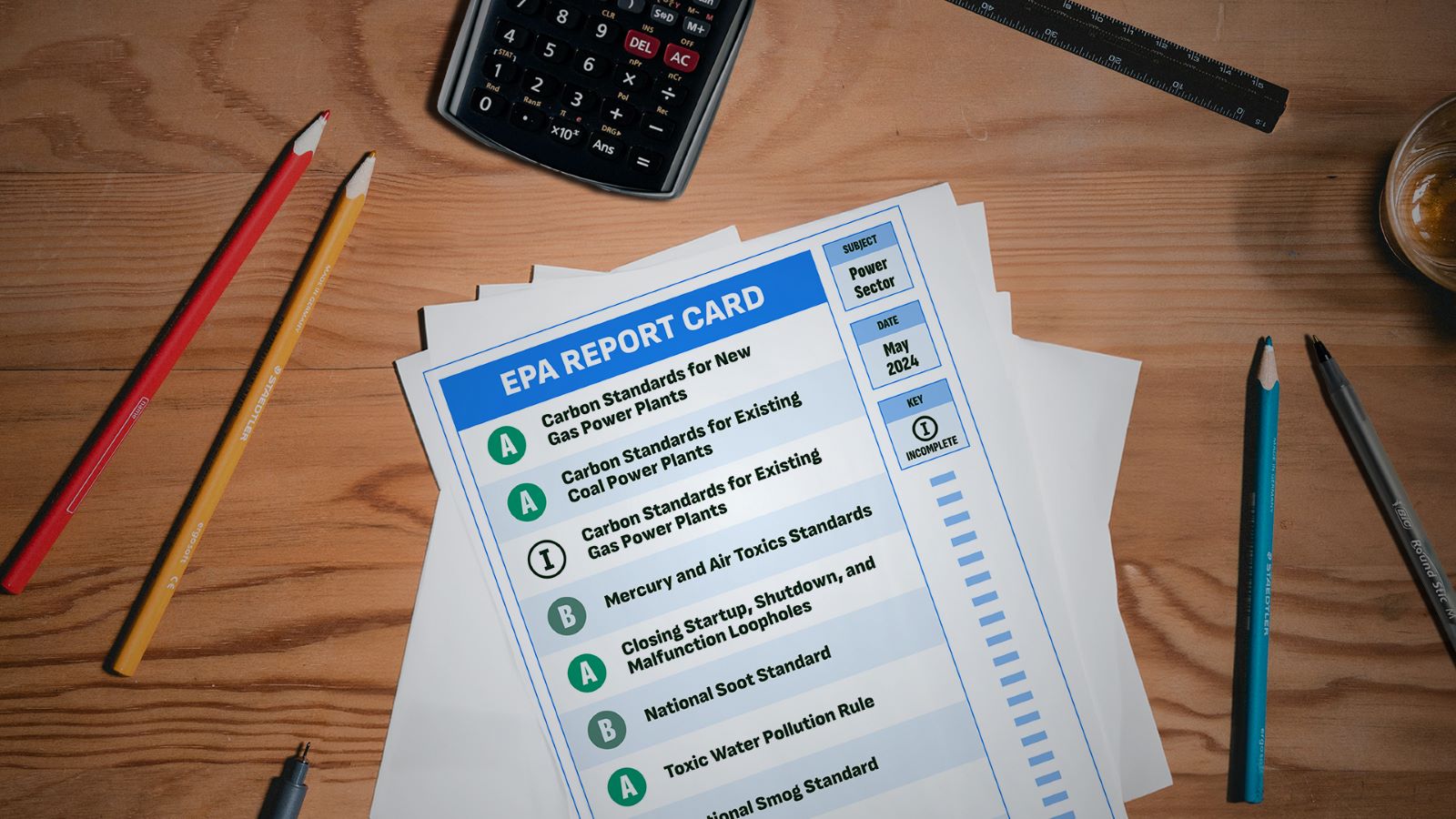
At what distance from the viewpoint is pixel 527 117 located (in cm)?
48

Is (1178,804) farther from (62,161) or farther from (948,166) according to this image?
(62,161)

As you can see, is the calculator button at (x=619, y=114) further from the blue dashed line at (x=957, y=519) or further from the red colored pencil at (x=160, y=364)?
the blue dashed line at (x=957, y=519)

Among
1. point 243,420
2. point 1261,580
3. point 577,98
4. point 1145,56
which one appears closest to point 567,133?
point 577,98

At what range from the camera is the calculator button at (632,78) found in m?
0.48

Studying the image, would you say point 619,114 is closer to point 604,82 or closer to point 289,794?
point 604,82

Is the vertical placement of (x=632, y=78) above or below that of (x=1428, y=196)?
above

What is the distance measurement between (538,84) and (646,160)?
0.08m

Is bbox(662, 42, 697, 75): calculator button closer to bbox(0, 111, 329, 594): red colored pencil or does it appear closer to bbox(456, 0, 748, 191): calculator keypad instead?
bbox(456, 0, 748, 191): calculator keypad

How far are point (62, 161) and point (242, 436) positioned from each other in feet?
0.65

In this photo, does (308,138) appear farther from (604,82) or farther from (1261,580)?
(1261,580)

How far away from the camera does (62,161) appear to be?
0.50 m

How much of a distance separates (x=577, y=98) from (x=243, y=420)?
26 cm

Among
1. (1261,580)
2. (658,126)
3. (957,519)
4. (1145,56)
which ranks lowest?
(1261,580)

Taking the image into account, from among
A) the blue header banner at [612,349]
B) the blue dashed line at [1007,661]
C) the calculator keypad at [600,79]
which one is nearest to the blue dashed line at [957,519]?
the blue dashed line at [1007,661]
